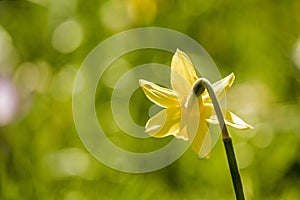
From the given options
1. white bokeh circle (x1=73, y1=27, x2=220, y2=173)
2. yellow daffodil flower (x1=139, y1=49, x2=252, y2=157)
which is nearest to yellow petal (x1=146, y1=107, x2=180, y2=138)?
yellow daffodil flower (x1=139, y1=49, x2=252, y2=157)

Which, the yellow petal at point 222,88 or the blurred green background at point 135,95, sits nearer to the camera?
the yellow petal at point 222,88

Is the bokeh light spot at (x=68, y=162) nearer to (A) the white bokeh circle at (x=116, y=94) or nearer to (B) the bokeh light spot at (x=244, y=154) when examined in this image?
(A) the white bokeh circle at (x=116, y=94)

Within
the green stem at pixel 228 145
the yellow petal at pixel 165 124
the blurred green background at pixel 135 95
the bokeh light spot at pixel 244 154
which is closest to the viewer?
the green stem at pixel 228 145

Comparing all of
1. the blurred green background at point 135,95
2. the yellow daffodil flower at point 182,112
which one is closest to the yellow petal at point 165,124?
the yellow daffodil flower at point 182,112

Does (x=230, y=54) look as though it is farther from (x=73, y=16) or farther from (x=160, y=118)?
(x=160, y=118)

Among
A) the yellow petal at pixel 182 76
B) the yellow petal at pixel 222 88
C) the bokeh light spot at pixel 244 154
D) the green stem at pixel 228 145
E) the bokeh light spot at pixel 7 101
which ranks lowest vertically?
the green stem at pixel 228 145

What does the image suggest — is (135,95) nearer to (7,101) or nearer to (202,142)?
(7,101)

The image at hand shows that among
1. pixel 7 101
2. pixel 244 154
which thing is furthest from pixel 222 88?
pixel 7 101
